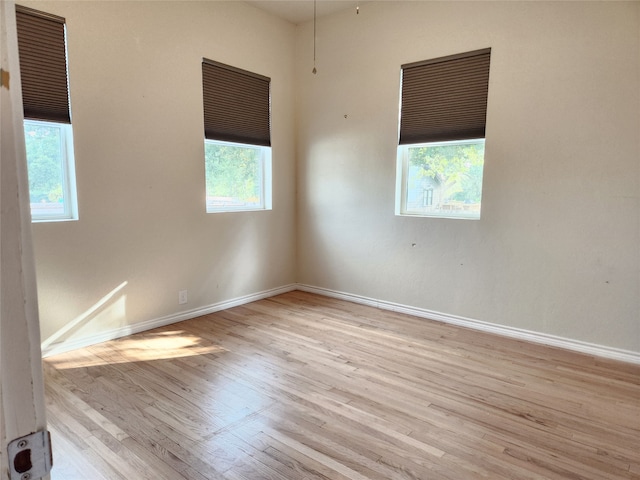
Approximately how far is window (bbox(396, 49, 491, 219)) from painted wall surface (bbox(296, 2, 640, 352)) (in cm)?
9

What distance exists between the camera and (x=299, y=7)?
416 centimetres

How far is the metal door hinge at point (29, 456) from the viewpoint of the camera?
0.48 meters

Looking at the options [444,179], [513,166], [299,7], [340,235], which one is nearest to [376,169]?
[444,179]

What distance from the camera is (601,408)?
2.35m

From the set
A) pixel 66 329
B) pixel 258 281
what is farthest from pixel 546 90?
pixel 66 329

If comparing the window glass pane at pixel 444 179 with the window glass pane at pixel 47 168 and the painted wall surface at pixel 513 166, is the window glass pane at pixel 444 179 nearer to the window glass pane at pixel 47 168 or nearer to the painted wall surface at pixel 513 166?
the painted wall surface at pixel 513 166

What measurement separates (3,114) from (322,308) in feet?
12.9

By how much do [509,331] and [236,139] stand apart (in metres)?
3.19

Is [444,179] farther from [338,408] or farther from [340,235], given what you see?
[338,408]

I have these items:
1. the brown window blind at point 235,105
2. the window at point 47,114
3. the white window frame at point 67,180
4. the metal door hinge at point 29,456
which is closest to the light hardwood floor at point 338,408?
the white window frame at point 67,180

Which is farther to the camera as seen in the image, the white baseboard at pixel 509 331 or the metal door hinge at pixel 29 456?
the white baseboard at pixel 509 331

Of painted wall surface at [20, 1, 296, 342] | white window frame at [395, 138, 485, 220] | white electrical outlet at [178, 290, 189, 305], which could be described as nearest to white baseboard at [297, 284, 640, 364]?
white window frame at [395, 138, 485, 220]

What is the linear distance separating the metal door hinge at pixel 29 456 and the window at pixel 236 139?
11.7 feet

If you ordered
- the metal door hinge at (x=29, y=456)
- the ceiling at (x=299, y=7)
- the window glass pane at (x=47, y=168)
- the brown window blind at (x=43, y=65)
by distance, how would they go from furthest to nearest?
the ceiling at (x=299, y=7) → the window glass pane at (x=47, y=168) → the brown window blind at (x=43, y=65) → the metal door hinge at (x=29, y=456)
